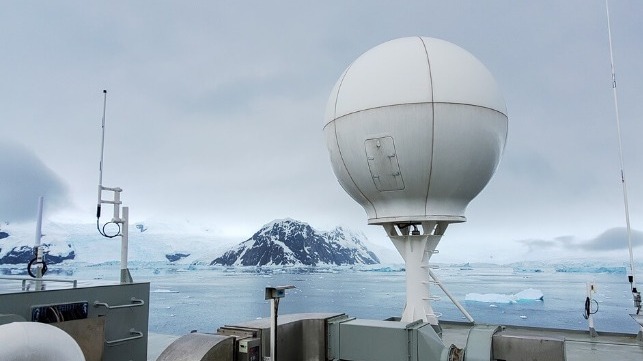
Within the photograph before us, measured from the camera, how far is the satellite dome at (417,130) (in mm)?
8938

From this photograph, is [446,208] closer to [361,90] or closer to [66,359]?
[361,90]

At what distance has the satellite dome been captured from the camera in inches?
352

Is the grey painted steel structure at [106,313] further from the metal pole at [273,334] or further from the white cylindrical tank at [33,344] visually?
the metal pole at [273,334]

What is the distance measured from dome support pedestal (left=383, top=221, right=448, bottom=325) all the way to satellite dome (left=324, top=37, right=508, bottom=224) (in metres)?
0.46

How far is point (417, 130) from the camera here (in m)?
8.88

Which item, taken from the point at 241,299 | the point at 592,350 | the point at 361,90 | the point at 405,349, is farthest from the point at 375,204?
the point at 241,299

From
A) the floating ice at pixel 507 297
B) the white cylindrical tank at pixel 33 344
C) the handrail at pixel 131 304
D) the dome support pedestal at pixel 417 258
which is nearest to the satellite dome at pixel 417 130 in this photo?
the dome support pedestal at pixel 417 258

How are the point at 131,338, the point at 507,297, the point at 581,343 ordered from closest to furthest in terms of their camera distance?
1. the point at 131,338
2. the point at 581,343
3. the point at 507,297

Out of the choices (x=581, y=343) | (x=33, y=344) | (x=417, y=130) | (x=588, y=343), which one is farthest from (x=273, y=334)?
(x=588, y=343)

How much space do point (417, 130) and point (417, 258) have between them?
2.85 meters

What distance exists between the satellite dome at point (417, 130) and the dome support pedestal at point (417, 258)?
465mm

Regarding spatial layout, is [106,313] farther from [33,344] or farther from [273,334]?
[273,334]

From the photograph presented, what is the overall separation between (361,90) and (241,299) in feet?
210

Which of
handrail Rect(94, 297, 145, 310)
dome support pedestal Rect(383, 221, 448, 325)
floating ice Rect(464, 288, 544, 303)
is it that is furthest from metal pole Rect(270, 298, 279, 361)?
floating ice Rect(464, 288, 544, 303)
